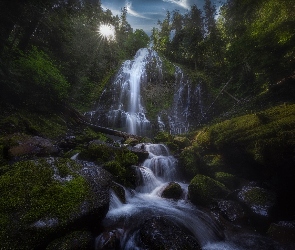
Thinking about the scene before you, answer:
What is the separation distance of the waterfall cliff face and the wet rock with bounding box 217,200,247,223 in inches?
481

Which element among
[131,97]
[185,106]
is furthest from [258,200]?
[131,97]

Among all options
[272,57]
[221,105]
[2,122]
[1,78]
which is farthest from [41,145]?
[221,105]

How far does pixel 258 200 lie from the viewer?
726cm

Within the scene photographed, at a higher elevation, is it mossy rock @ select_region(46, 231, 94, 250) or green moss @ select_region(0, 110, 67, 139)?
green moss @ select_region(0, 110, 67, 139)

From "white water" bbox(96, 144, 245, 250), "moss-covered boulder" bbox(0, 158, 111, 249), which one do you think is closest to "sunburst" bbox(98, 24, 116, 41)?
"white water" bbox(96, 144, 245, 250)

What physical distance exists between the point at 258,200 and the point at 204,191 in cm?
198

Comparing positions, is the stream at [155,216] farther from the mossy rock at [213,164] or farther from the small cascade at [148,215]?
the mossy rock at [213,164]

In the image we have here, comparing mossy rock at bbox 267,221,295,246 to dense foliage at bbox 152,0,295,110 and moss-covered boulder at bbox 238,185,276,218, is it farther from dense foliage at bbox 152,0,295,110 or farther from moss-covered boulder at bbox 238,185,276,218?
dense foliage at bbox 152,0,295,110

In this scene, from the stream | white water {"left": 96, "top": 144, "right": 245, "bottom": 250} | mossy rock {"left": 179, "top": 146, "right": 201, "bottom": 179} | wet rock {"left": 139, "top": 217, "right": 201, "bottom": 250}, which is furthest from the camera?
mossy rock {"left": 179, "top": 146, "right": 201, "bottom": 179}

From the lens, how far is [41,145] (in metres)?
7.76

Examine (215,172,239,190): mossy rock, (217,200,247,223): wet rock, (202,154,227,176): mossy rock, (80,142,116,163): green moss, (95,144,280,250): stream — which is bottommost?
(95,144,280,250): stream

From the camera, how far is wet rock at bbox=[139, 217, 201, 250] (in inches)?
154

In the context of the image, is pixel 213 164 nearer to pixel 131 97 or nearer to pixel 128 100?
pixel 128 100

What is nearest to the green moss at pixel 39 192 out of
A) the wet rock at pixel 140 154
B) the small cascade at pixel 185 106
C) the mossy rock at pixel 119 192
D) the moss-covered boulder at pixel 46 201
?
the moss-covered boulder at pixel 46 201
